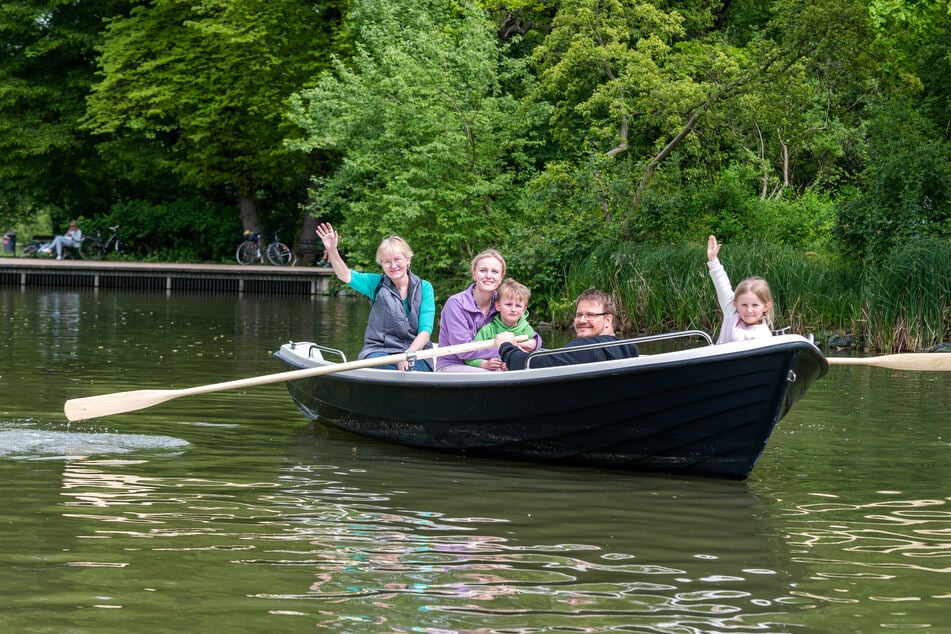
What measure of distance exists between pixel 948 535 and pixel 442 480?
9.23ft

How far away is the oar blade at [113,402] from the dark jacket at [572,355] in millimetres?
2209

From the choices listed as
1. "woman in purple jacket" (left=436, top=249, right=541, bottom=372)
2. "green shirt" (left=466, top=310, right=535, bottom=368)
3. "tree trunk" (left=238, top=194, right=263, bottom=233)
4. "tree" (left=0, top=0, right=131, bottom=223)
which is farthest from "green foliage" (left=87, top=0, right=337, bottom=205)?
"green shirt" (left=466, top=310, right=535, bottom=368)

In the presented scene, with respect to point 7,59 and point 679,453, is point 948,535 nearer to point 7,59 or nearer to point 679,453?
point 679,453

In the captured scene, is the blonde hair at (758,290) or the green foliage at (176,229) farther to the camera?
the green foliage at (176,229)

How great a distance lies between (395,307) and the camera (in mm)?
9367

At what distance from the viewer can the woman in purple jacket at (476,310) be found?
28.4ft

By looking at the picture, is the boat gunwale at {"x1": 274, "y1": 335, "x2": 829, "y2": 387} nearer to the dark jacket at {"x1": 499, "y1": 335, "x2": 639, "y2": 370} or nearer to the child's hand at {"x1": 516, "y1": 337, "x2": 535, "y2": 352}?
the dark jacket at {"x1": 499, "y1": 335, "x2": 639, "y2": 370}

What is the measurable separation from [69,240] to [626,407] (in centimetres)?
3330

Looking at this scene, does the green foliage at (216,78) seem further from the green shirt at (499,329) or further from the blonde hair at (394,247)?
the green shirt at (499,329)

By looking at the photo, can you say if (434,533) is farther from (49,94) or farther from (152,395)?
(49,94)

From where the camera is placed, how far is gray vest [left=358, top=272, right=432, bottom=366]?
9367 mm

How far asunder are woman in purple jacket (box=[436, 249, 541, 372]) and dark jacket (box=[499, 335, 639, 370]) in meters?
0.56

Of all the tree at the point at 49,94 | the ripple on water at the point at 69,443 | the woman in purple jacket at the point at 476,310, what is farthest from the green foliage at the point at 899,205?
the tree at the point at 49,94

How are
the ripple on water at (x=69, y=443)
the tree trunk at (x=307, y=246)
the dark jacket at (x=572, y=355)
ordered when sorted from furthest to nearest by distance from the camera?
1. the tree trunk at (x=307, y=246)
2. the ripple on water at (x=69, y=443)
3. the dark jacket at (x=572, y=355)
